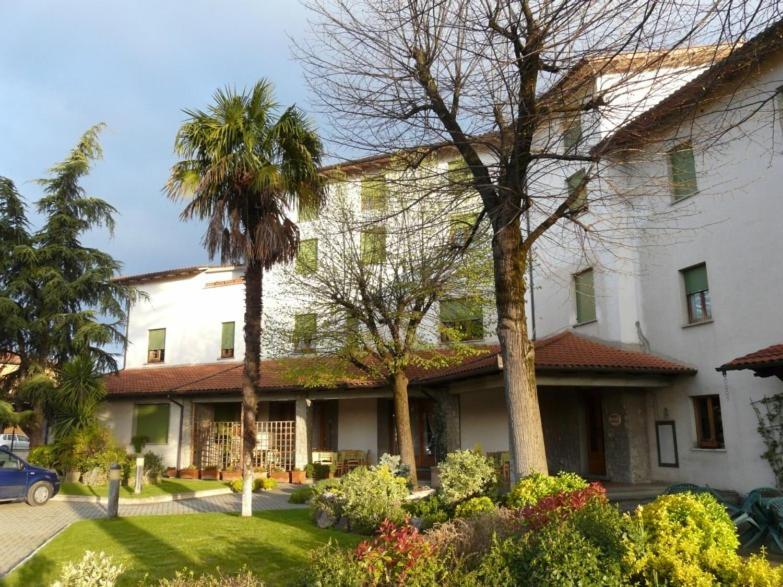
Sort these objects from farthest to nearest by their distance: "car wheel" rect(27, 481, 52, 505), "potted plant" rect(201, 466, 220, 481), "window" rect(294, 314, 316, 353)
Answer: "potted plant" rect(201, 466, 220, 481)
"window" rect(294, 314, 316, 353)
"car wheel" rect(27, 481, 52, 505)

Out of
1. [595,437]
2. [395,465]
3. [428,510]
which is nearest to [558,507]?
[428,510]

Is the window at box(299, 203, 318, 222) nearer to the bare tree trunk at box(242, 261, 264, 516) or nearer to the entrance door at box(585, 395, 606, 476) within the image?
the bare tree trunk at box(242, 261, 264, 516)

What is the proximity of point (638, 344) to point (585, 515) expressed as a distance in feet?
40.9

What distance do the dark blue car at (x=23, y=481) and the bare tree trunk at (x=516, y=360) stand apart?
12648mm

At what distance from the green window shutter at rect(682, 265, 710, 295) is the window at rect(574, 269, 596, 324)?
2705 millimetres

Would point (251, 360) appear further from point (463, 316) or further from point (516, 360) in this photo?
point (516, 360)

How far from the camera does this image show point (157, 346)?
2811 cm

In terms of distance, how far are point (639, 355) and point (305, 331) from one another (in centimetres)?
849

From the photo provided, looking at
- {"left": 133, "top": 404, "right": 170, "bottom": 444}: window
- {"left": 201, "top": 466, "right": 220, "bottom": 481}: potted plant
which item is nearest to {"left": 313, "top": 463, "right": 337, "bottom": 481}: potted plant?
{"left": 201, "top": 466, "right": 220, "bottom": 481}: potted plant

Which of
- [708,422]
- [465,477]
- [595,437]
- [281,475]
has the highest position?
[708,422]

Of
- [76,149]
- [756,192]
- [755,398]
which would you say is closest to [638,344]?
[755,398]

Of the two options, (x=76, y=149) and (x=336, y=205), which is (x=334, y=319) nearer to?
(x=336, y=205)

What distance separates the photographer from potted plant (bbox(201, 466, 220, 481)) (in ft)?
73.7

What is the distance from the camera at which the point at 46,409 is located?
838 inches
